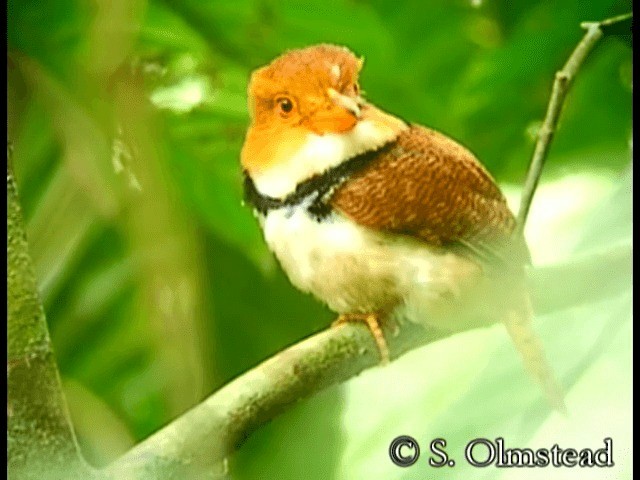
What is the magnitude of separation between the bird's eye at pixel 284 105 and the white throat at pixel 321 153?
3cm

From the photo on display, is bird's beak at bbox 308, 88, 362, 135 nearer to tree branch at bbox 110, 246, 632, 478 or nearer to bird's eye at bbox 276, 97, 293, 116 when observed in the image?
bird's eye at bbox 276, 97, 293, 116

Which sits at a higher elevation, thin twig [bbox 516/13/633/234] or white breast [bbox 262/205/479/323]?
thin twig [bbox 516/13/633/234]

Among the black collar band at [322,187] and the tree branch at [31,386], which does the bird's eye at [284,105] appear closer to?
the black collar band at [322,187]

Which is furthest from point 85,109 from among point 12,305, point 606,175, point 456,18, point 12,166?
point 606,175

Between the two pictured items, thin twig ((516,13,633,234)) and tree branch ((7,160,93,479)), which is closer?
tree branch ((7,160,93,479))

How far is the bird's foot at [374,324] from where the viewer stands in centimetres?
97

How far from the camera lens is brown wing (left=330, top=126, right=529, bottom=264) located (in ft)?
3.06

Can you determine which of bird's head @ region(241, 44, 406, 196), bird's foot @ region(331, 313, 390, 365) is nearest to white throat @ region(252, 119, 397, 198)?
bird's head @ region(241, 44, 406, 196)

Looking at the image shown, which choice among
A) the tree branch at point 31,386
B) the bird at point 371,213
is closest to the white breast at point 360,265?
the bird at point 371,213

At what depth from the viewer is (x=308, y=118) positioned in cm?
93

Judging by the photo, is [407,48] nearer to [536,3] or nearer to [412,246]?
[536,3]

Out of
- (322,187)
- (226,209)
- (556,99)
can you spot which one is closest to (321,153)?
(322,187)

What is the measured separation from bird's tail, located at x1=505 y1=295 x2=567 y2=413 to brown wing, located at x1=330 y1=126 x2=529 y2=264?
1.8 inches

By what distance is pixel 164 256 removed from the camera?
3.31ft
